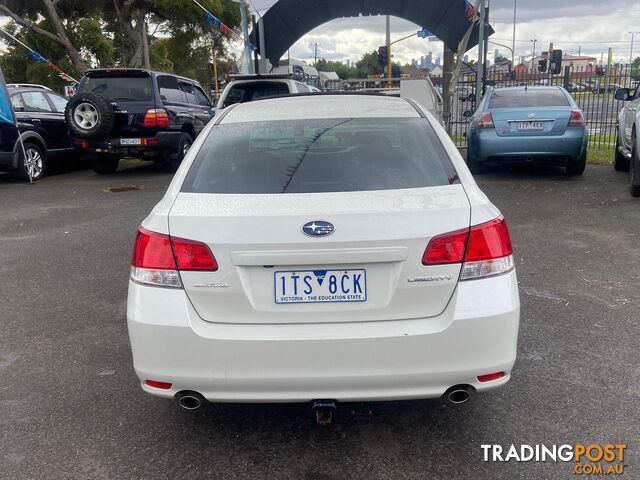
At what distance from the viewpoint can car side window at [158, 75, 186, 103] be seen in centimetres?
1131

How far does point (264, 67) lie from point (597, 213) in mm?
13345

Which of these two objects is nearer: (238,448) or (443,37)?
(238,448)

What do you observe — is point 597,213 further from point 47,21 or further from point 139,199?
point 47,21

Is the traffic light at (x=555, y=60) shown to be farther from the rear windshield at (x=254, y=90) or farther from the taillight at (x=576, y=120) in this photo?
the rear windshield at (x=254, y=90)

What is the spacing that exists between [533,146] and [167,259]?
7.88m

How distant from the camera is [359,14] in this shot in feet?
60.6

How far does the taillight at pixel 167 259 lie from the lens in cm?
247

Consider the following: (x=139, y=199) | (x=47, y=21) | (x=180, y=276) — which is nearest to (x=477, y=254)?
(x=180, y=276)

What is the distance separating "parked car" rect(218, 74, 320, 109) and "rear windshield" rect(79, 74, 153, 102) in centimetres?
143

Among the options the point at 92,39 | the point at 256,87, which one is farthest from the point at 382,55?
the point at 256,87

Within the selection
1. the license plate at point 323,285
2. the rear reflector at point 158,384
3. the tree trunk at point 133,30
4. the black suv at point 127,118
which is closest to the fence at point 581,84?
the black suv at point 127,118

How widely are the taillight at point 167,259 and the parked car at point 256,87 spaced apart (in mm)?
9196

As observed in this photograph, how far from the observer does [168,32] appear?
29.2 meters

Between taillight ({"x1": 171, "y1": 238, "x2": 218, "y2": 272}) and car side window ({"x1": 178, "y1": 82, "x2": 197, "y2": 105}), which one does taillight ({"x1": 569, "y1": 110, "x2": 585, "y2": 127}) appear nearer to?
car side window ({"x1": 178, "y1": 82, "x2": 197, "y2": 105})
